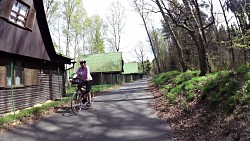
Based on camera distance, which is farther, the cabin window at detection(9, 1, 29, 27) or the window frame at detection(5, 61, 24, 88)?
the cabin window at detection(9, 1, 29, 27)

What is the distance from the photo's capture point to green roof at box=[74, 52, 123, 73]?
5047 centimetres

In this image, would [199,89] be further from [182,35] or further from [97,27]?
[97,27]

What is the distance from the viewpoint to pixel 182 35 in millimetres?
36281

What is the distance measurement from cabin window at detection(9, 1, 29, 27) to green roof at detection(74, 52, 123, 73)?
115ft

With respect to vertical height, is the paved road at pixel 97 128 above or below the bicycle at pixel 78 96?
below

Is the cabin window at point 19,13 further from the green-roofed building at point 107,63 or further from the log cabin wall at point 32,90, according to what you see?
the green-roofed building at point 107,63

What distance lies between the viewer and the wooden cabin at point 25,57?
12.6 meters

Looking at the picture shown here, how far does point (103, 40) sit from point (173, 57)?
22.2 meters

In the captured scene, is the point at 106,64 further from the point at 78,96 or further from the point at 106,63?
the point at 78,96

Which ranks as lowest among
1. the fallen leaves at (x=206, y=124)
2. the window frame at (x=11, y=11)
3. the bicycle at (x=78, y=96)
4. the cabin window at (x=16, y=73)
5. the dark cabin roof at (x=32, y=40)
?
the fallen leaves at (x=206, y=124)

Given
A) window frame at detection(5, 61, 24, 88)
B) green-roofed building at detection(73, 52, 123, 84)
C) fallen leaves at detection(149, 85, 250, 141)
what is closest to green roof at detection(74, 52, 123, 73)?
green-roofed building at detection(73, 52, 123, 84)

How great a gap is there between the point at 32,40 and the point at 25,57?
3.95 feet

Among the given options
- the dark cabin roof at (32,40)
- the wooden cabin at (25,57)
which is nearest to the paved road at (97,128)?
the wooden cabin at (25,57)

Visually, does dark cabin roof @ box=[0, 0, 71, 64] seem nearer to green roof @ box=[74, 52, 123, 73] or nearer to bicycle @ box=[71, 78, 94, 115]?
bicycle @ box=[71, 78, 94, 115]
